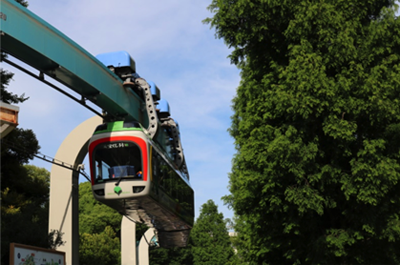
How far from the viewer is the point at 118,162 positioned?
1688cm

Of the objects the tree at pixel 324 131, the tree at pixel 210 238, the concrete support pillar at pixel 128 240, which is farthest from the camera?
the tree at pixel 210 238

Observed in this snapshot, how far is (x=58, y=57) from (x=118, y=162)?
12.2 ft

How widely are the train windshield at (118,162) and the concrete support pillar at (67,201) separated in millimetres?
4363

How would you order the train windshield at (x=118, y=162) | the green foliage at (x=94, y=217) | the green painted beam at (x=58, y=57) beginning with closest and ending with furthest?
1. the green painted beam at (x=58, y=57)
2. the train windshield at (x=118, y=162)
3. the green foliage at (x=94, y=217)

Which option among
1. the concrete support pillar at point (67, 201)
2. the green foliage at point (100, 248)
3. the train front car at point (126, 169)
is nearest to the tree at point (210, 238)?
the green foliage at point (100, 248)

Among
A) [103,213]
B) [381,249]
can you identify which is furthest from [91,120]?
[103,213]

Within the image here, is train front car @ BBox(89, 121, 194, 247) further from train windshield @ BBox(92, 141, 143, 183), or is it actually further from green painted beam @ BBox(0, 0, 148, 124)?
green painted beam @ BBox(0, 0, 148, 124)

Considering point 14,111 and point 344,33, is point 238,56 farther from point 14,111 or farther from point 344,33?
point 14,111

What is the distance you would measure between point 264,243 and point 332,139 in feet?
13.3

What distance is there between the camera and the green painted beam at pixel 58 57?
1395cm

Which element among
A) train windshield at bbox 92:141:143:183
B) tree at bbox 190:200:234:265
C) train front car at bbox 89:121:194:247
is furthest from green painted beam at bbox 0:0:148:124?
tree at bbox 190:200:234:265

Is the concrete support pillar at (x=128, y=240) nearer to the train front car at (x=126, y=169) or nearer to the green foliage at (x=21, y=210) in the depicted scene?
the green foliage at (x=21, y=210)

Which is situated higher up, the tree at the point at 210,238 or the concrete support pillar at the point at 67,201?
the tree at the point at 210,238

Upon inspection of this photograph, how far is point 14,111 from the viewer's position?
449 inches
